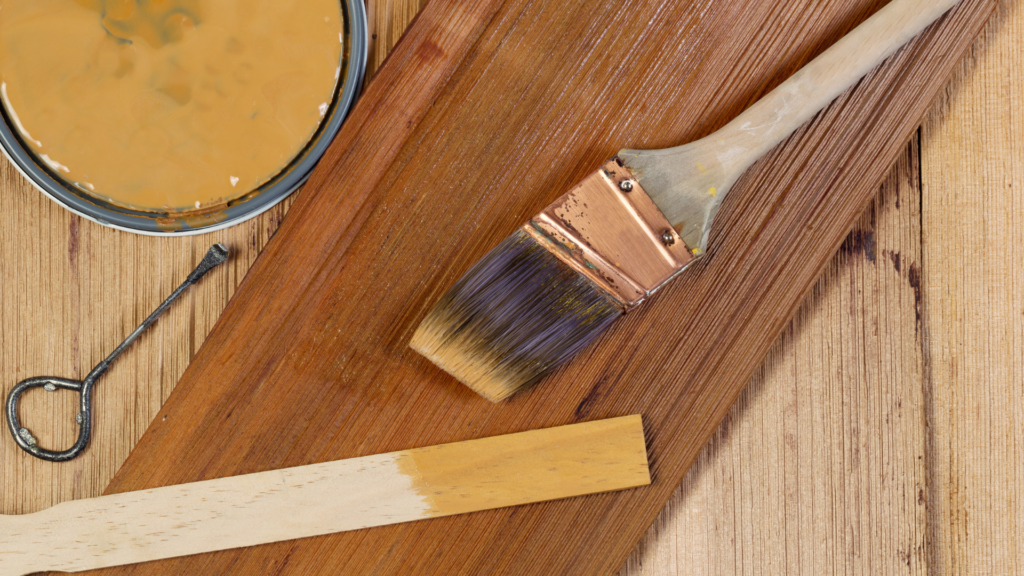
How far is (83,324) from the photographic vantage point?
26.1 inches

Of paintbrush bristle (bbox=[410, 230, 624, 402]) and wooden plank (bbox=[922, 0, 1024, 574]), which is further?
wooden plank (bbox=[922, 0, 1024, 574])

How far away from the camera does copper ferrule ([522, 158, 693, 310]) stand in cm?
57

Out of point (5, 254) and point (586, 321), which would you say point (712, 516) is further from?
point (5, 254)

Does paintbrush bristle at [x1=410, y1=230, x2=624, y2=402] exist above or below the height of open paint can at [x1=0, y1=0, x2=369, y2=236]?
below

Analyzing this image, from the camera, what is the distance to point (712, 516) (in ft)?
2.31

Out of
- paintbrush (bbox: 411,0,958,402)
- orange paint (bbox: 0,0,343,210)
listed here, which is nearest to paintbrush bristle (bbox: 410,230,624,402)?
paintbrush (bbox: 411,0,958,402)

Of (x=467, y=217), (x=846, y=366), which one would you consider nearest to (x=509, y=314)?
(x=467, y=217)

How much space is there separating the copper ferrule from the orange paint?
0.27 metres

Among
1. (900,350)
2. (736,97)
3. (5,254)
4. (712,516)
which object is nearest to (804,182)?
(736,97)

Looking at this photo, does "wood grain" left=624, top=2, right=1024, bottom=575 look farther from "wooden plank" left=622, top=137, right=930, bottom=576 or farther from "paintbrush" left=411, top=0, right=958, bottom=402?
"paintbrush" left=411, top=0, right=958, bottom=402

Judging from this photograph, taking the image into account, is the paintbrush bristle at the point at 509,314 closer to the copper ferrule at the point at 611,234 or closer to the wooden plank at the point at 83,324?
the copper ferrule at the point at 611,234

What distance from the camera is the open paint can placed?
1.98ft

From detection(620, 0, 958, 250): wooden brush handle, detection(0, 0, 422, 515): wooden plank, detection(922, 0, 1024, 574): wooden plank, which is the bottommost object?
detection(922, 0, 1024, 574): wooden plank

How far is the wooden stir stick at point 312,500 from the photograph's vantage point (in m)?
0.60
